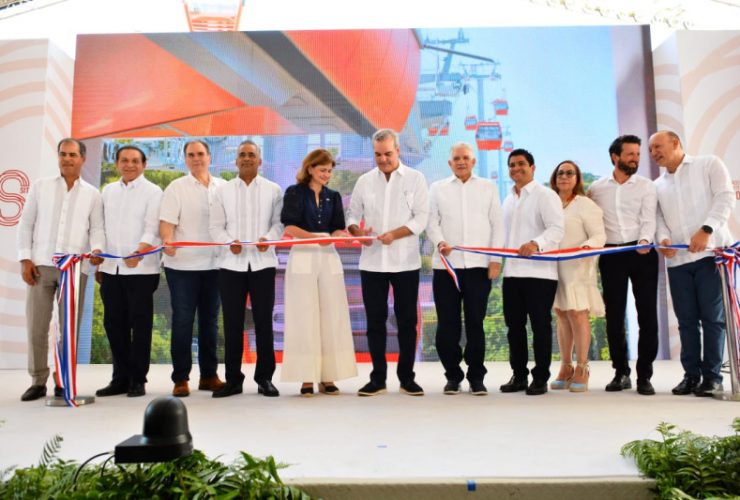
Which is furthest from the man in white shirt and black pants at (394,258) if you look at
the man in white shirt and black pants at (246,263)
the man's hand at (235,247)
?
the man's hand at (235,247)

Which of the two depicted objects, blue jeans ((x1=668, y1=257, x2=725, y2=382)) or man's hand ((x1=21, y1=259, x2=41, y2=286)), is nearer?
blue jeans ((x1=668, y1=257, x2=725, y2=382))

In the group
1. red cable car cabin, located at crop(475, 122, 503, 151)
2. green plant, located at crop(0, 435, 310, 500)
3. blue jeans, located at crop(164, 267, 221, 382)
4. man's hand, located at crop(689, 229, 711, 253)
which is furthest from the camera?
red cable car cabin, located at crop(475, 122, 503, 151)

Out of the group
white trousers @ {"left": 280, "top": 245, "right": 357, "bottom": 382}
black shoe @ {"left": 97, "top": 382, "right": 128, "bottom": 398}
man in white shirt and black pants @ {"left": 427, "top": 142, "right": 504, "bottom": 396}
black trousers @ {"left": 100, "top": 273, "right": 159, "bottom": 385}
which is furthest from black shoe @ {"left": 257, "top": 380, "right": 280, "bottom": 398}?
man in white shirt and black pants @ {"left": 427, "top": 142, "right": 504, "bottom": 396}

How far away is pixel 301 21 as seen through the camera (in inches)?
287

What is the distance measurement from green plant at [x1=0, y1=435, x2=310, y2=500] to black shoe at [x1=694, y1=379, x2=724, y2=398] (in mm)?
2951

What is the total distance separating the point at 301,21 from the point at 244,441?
593 centimetres

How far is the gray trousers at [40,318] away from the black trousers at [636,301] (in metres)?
3.56

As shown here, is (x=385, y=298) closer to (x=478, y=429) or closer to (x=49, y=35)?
(x=478, y=429)

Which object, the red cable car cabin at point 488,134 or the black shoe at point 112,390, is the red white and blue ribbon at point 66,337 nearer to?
the black shoe at point 112,390

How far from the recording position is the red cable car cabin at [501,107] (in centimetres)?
718

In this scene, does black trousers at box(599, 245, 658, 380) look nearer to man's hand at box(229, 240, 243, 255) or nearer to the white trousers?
the white trousers

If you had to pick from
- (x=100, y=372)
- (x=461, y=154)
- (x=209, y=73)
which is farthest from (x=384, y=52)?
(x=100, y=372)

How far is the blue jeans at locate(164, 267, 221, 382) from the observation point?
161 inches

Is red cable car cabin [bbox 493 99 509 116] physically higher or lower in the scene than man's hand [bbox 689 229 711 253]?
higher
